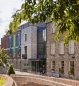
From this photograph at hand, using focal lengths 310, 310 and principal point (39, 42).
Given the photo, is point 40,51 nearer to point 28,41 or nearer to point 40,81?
point 28,41

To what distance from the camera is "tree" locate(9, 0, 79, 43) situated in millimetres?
6027

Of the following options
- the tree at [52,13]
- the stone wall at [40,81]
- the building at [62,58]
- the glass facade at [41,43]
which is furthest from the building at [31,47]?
the tree at [52,13]

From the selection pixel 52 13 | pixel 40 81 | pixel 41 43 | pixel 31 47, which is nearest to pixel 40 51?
pixel 41 43

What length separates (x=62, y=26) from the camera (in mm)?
6590

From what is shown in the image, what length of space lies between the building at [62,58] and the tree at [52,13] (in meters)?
32.3

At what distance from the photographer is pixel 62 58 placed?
45.0m

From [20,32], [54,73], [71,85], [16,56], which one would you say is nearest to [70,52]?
[54,73]

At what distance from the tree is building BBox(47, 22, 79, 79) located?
3225 centimetres

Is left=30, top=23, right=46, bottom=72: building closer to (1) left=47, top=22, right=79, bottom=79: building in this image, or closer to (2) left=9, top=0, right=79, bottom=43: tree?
(1) left=47, top=22, right=79, bottom=79: building

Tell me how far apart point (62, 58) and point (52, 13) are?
39022mm

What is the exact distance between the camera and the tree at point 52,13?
6027 mm

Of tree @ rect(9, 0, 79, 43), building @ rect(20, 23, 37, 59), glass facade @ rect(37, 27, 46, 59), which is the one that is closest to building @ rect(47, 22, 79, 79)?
glass facade @ rect(37, 27, 46, 59)

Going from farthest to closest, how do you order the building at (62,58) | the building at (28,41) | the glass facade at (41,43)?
the building at (28,41), the glass facade at (41,43), the building at (62,58)

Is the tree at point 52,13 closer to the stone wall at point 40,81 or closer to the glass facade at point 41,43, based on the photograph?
the stone wall at point 40,81
